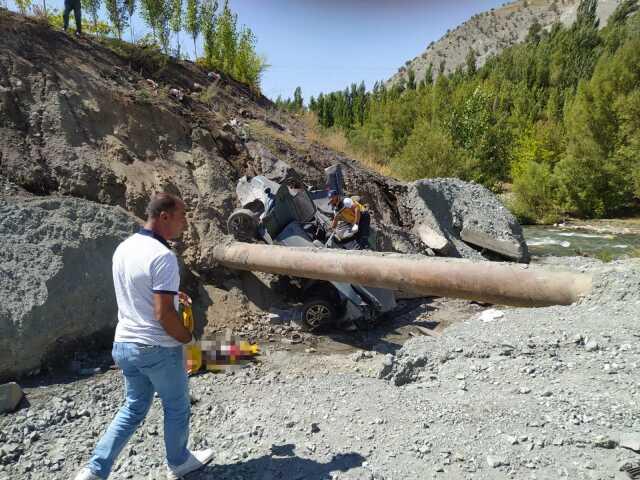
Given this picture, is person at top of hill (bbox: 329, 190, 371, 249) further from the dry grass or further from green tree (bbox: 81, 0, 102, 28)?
green tree (bbox: 81, 0, 102, 28)

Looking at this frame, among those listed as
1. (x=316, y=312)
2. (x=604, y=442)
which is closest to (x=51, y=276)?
(x=316, y=312)

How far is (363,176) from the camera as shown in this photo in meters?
12.7

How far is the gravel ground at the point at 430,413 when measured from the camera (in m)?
2.56

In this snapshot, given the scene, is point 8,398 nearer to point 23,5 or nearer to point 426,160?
point 23,5

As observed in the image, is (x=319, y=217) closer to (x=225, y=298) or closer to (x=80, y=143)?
(x=225, y=298)

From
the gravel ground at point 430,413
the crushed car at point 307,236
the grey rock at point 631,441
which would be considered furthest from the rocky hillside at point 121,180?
the grey rock at point 631,441

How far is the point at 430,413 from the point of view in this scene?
3115 mm

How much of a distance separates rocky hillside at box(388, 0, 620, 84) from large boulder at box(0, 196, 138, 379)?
8905cm

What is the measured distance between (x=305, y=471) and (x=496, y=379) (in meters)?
1.53

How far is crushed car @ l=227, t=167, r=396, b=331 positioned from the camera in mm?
6527

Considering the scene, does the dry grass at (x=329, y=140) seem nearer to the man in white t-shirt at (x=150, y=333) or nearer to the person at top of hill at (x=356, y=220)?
the person at top of hill at (x=356, y=220)

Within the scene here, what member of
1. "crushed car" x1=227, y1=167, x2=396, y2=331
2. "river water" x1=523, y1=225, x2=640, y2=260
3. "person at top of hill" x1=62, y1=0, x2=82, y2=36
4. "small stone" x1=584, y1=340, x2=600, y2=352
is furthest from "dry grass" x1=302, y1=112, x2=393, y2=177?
"small stone" x1=584, y1=340, x2=600, y2=352

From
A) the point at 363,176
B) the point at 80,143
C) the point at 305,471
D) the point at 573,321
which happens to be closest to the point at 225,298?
the point at 80,143

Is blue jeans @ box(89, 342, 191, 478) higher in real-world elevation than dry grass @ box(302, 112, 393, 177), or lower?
lower
